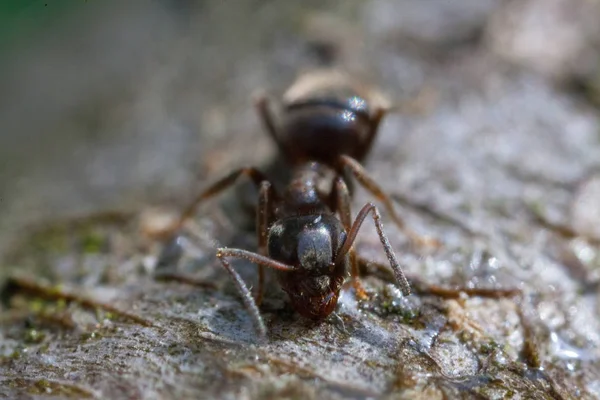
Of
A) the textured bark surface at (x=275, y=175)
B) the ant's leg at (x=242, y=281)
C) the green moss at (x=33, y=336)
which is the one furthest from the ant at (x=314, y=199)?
the green moss at (x=33, y=336)

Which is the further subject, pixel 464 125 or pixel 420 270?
pixel 464 125

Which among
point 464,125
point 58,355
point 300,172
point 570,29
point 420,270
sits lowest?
point 58,355

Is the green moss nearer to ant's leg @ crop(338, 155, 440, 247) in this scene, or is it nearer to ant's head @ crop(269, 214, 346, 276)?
ant's head @ crop(269, 214, 346, 276)

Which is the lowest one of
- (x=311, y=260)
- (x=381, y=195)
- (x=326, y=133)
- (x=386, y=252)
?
(x=311, y=260)

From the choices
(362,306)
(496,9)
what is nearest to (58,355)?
(362,306)

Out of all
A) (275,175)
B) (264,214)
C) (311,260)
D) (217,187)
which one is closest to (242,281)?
(311,260)

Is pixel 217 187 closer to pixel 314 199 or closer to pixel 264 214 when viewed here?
pixel 264 214

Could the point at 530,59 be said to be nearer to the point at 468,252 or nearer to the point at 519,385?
the point at 468,252
